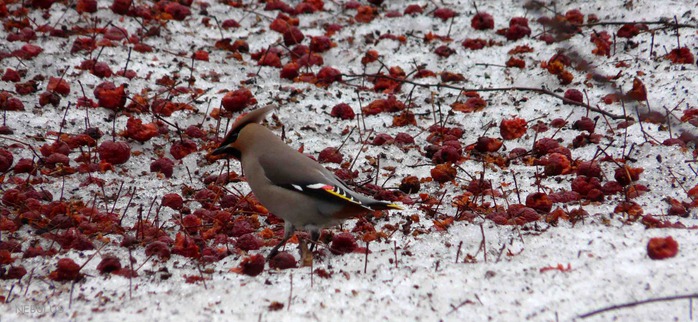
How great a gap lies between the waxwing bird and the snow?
177mm

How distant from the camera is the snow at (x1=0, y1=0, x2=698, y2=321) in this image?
2.69 metres

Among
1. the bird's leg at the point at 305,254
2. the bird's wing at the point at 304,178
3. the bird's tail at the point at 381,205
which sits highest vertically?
the bird's wing at the point at 304,178

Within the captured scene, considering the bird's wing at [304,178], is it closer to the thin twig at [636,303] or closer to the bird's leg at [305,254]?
the bird's leg at [305,254]

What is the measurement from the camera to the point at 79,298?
2.84 meters

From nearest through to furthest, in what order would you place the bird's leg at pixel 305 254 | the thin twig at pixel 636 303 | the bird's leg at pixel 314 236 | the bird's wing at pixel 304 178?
1. the thin twig at pixel 636 303
2. the bird's leg at pixel 305 254
3. the bird's wing at pixel 304 178
4. the bird's leg at pixel 314 236

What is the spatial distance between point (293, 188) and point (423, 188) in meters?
0.93

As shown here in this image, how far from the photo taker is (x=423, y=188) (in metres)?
4.12

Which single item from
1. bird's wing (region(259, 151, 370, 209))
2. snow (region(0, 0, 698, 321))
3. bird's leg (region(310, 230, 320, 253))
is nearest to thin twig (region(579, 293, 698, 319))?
snow (region(0, 0, 698, 321))

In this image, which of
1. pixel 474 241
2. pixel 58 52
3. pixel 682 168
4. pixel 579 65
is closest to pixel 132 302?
pixel 474 241

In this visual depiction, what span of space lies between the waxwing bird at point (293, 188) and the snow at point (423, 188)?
0.18m

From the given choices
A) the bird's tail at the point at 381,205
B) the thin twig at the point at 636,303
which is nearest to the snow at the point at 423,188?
the thin twig at the point at 636,303

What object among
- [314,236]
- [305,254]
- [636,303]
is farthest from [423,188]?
[636,303]

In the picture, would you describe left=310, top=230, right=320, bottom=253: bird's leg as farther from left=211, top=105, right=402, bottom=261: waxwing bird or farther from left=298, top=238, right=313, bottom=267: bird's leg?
left=298, top=238, right=313, bottom=267: bird's leg

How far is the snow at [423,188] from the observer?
2686mm
